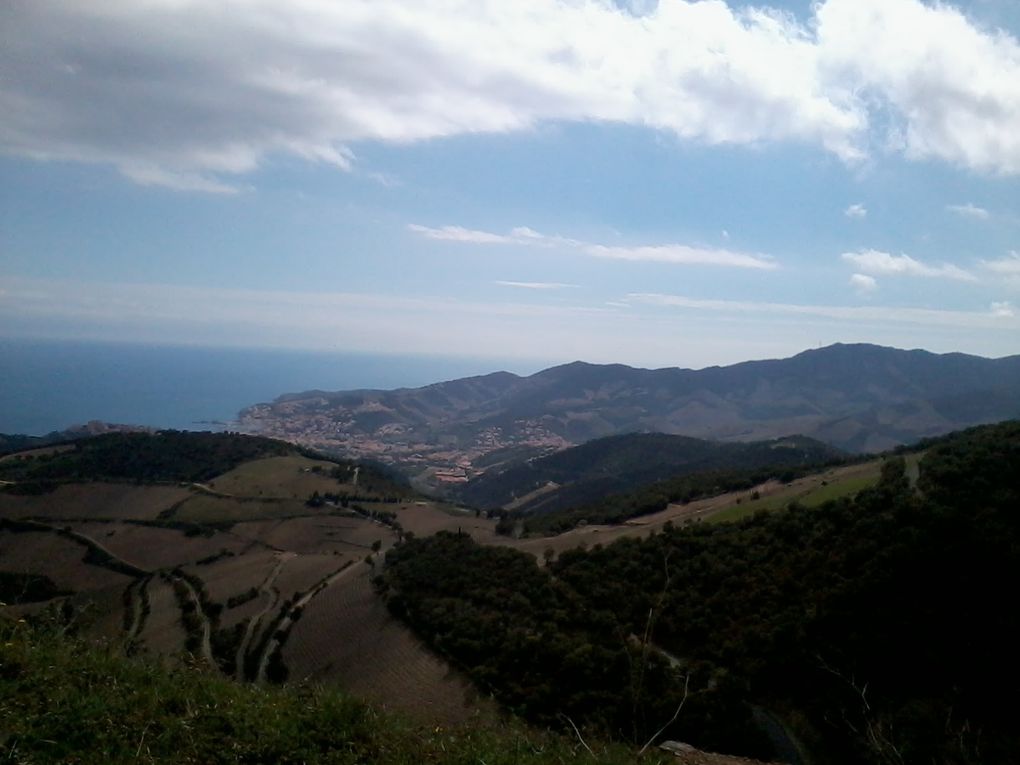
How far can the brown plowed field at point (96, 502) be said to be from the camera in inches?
1737

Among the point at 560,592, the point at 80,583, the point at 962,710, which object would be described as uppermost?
the point at 962,710

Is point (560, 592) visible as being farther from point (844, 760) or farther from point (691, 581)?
point (844, 760)

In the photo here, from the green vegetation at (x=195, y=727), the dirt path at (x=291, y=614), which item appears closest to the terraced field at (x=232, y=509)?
the dirt path at (x=291, y=614)

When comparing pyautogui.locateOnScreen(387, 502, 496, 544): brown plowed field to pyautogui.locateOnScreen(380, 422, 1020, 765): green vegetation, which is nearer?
pyautogui.locateOnScreen(380, 422, 1020, 765): green vegetation

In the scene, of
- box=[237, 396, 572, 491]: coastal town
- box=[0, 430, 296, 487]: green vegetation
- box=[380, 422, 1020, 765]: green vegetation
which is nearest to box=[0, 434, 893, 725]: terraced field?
box=[380, 422, 1020, 765]: green vegetation

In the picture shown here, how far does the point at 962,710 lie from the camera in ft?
37.7

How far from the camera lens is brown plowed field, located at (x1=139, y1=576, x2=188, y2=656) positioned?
23.7 m

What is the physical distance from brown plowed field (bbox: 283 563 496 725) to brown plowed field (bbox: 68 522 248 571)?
14232 mm

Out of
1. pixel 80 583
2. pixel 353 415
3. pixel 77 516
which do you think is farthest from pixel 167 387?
pixel 80 583

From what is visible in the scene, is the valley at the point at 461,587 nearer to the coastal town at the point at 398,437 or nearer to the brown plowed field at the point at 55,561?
the brown plowed field at the point at 55,561

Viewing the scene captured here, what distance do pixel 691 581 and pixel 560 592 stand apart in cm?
437

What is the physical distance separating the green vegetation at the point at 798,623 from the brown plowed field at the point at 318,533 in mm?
17748

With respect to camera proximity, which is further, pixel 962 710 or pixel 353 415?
pixel 353 415

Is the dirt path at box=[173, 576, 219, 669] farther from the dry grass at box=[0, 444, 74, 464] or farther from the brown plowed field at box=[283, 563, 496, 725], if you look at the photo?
the dry grass at box=[0, 444, 74, 464]
